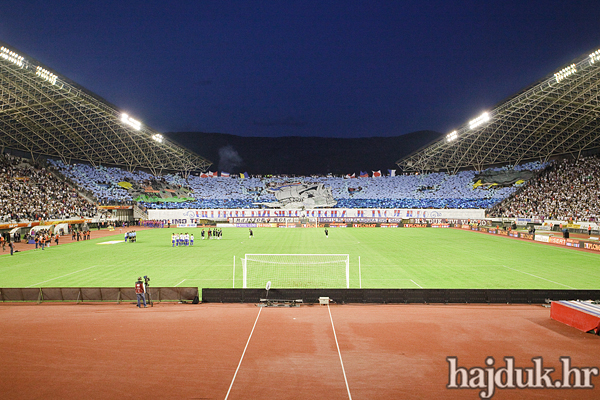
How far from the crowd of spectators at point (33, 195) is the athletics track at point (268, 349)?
36.7 m

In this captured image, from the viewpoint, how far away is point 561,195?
55.9 metres

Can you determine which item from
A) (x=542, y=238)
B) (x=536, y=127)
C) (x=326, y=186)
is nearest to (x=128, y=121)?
(x=326, y=186)

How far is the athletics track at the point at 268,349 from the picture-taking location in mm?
7797

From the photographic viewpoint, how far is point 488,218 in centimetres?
6294

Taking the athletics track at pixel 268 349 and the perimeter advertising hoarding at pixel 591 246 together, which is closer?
the athletics track at pixel 268 349

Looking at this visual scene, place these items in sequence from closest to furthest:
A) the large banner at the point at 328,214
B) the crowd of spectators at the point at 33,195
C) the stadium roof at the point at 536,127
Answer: the stadium roof at the point at 536,127, the crowd of spectators at the point at 33,195, the large banner at the point at 328,214

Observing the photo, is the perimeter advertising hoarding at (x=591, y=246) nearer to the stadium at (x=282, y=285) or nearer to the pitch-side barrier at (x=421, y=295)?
the stadium at (x=282, y=285)

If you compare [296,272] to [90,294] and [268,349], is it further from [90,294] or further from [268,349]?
[268,349]

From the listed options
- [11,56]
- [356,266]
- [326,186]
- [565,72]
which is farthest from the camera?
[326,186]

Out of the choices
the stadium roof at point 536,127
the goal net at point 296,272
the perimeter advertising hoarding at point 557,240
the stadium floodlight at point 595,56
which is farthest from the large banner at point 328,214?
the goal net at point 296,272

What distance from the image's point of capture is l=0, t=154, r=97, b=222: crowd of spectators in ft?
140

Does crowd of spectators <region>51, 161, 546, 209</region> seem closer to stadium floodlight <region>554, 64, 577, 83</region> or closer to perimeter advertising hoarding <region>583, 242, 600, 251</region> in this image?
perimeter advertising hoarding <region>583, 242, 600, 251</region>

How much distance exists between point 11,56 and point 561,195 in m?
74.2

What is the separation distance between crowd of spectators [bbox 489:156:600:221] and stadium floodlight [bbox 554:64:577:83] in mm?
22941
